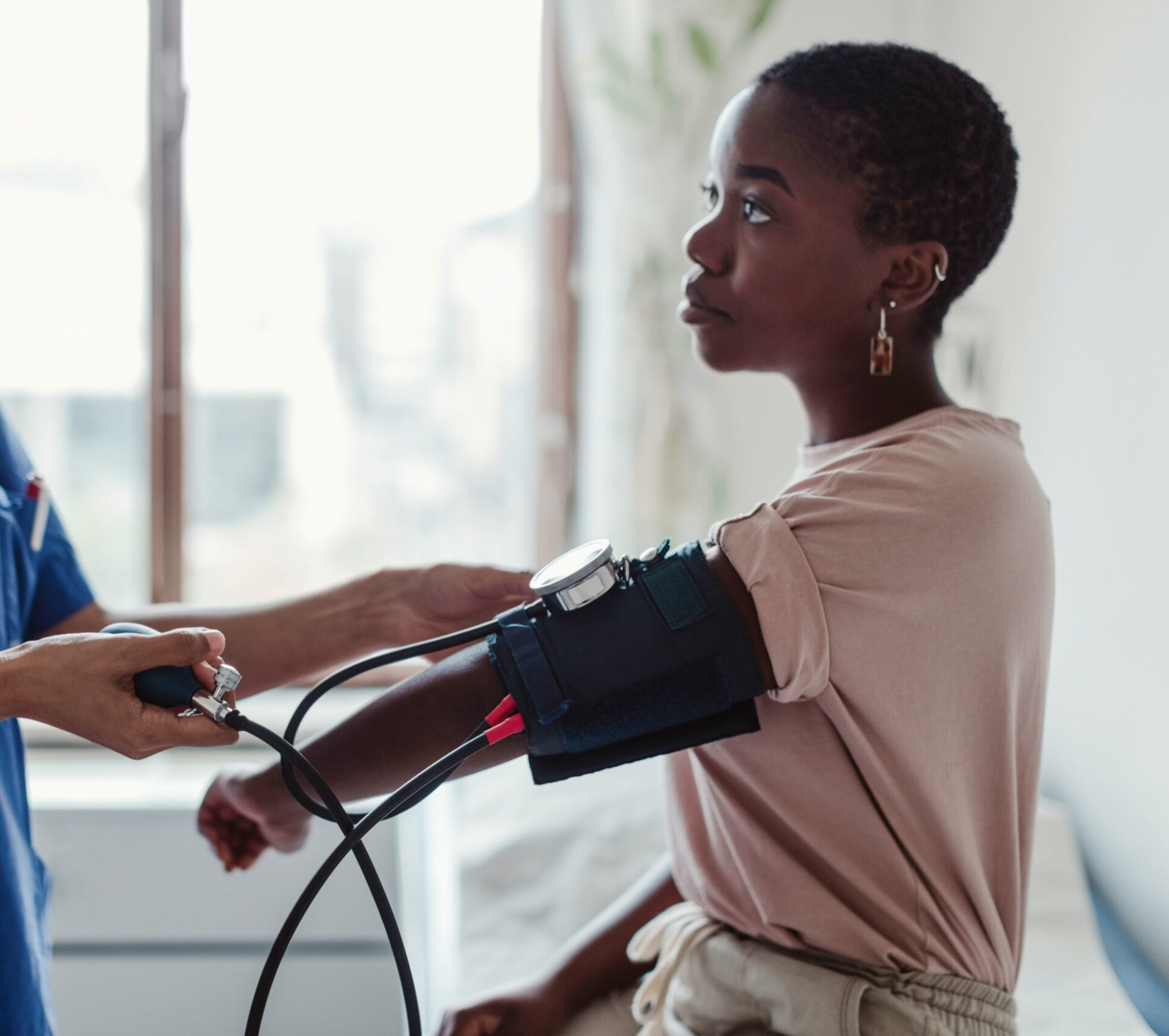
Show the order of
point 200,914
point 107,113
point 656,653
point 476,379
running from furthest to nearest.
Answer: point 476,379, point 107,113, point 200,914, point 656,653

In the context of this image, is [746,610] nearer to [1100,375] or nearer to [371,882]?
[371,882]

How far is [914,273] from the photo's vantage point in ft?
2.64

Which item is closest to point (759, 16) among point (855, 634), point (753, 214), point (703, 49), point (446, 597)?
point (703, 49)

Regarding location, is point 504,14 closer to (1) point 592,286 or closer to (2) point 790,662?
(1) point 592,286

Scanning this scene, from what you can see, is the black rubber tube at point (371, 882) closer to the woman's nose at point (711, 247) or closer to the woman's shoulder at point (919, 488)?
the woman's shoulder at point (919, 488)

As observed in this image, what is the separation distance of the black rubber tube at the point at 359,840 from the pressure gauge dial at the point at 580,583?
0.10 metres

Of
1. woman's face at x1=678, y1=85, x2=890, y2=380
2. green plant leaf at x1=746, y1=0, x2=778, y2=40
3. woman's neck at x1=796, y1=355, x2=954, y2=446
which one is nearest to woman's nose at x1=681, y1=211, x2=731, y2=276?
woman's face at x1=678, y1=85, x2=890, y2=380

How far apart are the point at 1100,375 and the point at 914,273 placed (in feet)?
1.90

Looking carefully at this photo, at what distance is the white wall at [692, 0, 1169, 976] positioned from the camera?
112 centimetres

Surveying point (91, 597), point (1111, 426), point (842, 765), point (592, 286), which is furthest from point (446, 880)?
point (592, 286)

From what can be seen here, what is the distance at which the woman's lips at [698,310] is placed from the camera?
33.6 inches

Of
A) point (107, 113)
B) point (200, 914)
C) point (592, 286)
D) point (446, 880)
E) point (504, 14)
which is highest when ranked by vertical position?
point (504, 14)

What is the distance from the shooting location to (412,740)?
2.34 feet

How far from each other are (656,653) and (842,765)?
0.18 m
